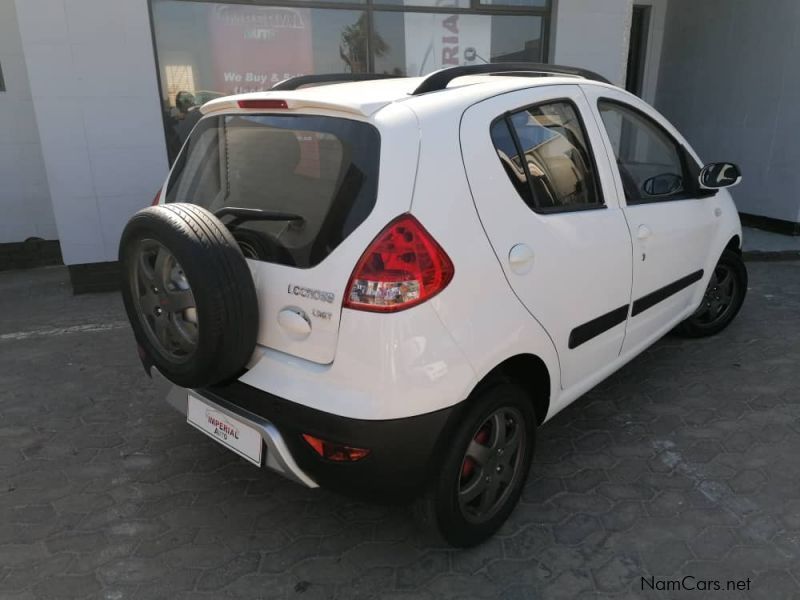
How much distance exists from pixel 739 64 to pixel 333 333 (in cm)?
820

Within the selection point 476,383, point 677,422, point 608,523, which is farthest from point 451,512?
point 677,422

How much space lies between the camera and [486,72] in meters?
2.47

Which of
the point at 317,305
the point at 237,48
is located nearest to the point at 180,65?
the point at 237,48

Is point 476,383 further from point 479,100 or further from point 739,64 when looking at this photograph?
point 739,64

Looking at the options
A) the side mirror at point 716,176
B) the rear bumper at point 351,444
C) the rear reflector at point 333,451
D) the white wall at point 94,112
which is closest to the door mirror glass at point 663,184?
the side mirror at point 716,176

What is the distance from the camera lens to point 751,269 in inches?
253

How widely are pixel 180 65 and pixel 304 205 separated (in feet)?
14.2

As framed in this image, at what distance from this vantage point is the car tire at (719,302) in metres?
4.31

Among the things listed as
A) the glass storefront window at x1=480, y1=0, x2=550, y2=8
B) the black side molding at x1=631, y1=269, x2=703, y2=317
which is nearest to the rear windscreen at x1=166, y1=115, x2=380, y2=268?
the black side molding at x1=631, y1=269, x2=703, y2=317

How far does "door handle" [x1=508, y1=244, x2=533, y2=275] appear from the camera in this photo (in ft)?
7.07

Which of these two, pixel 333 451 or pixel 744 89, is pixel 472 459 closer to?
pixel 333 451

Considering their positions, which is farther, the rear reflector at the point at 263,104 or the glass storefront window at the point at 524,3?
the glass storefront window at the point at 524,3

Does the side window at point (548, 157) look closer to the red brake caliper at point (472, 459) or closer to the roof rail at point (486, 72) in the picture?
the roof rail at point (486, 72)

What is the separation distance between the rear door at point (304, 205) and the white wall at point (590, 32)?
489 cm
